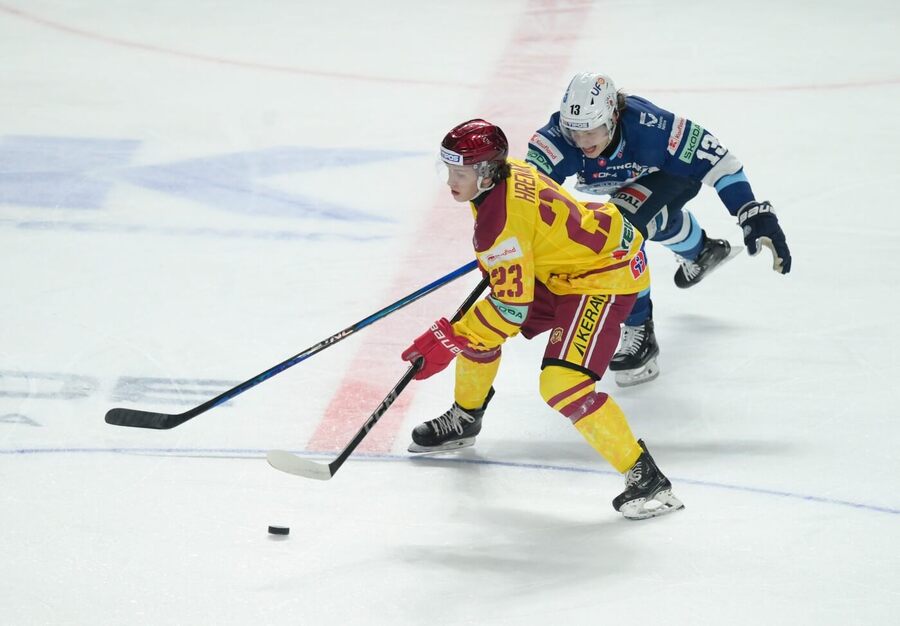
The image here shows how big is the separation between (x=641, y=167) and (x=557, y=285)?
71cm

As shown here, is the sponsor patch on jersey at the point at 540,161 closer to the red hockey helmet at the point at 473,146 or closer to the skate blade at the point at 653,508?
the red hockey helmet at the point at 473,146

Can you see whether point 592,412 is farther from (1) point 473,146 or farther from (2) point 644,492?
(1) point 473,146

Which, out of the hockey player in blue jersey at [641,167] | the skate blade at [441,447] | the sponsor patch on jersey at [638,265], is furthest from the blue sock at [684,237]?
the skate blade at [441,447]

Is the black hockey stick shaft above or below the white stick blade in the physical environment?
above

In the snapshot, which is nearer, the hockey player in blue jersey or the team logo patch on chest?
the team logo patch on chest

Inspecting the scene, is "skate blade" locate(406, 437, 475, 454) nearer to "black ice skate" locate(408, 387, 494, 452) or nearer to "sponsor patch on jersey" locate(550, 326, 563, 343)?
"black ice skate" locate(408, 387, 494, 452)

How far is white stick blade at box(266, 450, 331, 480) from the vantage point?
123 inches

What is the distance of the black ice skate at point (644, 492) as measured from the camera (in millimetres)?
3215

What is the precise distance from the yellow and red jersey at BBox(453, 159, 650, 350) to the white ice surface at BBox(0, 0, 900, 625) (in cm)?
55

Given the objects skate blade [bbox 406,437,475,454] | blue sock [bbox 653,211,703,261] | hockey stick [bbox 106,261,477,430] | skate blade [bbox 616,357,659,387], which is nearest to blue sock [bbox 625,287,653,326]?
skate blade [bbox 616,357,659,387]

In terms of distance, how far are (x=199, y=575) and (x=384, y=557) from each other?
0.47m

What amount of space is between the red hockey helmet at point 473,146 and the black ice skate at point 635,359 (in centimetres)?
111

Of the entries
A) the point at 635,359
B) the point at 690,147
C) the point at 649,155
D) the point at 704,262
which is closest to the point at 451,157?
the point at 649,155

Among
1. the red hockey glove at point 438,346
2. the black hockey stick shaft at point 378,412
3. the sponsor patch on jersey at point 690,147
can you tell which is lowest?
the black hockey stick shaft at point 378,412
